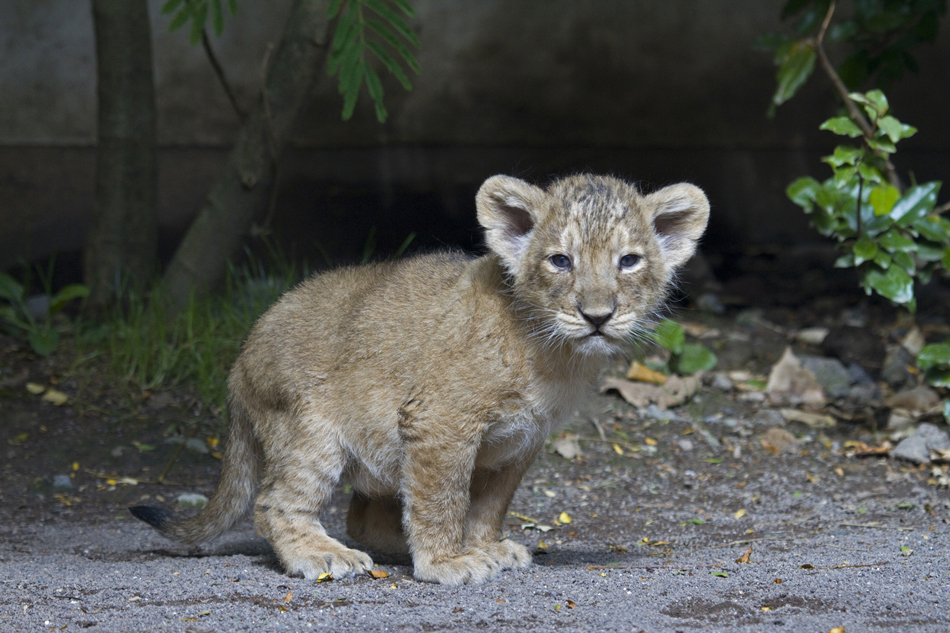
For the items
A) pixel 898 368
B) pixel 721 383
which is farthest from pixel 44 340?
pixel 898 368

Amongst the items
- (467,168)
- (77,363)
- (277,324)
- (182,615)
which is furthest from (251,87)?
(182,615)

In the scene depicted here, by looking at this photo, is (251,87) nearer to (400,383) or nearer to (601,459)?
(601,459)

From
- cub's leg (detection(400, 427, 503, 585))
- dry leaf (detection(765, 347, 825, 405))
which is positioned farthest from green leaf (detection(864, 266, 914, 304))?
cub's leg (detection(400, 427, 503, 585))

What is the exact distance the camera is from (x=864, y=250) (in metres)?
6.35

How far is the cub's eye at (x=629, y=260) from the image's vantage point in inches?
163

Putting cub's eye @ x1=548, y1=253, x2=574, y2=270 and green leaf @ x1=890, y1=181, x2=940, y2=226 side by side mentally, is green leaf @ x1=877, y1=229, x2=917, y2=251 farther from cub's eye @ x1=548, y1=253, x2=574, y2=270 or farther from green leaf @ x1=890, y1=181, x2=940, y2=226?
cub's eye @ x1=548, y1=253, x2=574, y2=270

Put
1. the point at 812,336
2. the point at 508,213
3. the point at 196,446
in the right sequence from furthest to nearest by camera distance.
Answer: the point at 812,336 → the point at 196,446 → the point at 508,213

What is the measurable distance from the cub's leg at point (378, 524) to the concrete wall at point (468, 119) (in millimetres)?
5199

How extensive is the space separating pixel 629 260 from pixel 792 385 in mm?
Answer: 4097

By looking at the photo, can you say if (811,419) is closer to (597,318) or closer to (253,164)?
(597,318)

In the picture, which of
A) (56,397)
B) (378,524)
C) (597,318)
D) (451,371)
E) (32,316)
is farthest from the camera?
(32,316)

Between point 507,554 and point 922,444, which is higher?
point 922,444

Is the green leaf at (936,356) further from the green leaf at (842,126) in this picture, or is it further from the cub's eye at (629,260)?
the cub's eye at (629,260)

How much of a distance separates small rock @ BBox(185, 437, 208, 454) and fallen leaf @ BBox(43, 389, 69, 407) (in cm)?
107
